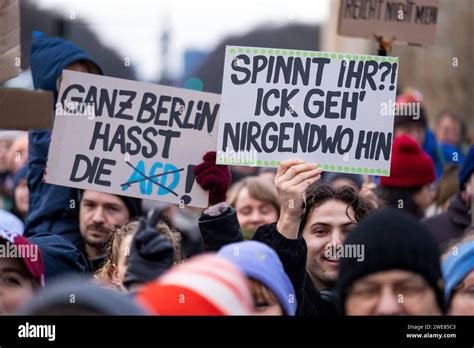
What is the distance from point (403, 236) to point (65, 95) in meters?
2.33

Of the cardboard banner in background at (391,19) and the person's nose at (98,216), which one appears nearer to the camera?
the person's nose at (98,216)

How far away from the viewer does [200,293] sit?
141 inches

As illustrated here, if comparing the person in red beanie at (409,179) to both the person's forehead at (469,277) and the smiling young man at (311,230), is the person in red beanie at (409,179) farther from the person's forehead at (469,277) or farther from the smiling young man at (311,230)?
the person's forehead at (469,277)

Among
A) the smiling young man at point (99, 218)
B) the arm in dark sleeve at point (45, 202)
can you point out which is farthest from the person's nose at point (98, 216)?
the arm in dark sleeve at point (45, 202)

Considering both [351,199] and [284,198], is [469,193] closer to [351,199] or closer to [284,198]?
[351,199]

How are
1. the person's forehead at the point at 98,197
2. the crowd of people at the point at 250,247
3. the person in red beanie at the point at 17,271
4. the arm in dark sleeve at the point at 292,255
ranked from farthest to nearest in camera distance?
the person's forehead at the point at 98,197
the arm in dark sleeve at the point at 292,255
the person in red beanie at the point at 17,271
the crowd of people at the point at 250,247

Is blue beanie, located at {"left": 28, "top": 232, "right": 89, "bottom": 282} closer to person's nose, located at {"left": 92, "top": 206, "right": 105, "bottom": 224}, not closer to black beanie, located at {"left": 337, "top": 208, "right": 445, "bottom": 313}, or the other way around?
person's nose, located at {"left": 92, "top": 206, "right": 105, "bottom": 224}

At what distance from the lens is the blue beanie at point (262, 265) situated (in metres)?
4.54

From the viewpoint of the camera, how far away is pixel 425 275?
4449mm

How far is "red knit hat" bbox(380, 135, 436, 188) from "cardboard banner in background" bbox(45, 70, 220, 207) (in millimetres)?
1907

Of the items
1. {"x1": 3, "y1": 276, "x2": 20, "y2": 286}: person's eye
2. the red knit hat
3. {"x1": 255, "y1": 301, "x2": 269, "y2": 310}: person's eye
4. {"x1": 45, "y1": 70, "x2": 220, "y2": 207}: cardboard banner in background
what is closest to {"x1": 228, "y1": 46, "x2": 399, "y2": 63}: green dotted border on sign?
{"x1": 45, "y1": 70, "x2": 220, "y2": 207}: cardboard banner in background

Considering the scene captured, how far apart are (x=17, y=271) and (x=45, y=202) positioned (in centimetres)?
176

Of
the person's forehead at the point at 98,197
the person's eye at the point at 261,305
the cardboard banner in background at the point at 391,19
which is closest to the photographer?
the person's eye at the point at 261,305
